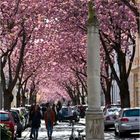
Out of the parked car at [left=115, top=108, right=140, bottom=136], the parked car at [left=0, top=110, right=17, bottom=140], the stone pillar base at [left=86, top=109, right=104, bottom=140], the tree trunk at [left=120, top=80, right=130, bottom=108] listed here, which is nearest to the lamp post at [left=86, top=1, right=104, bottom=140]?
the stone pillar base at [left=86, top=109, right=104, bottom=140]

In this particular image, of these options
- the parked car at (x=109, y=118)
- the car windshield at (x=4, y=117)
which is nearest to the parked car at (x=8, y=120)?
the car windshield at (x=4, y=117)

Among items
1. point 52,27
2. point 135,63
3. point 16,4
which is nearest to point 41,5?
point 16,4

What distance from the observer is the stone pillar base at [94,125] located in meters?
14.1

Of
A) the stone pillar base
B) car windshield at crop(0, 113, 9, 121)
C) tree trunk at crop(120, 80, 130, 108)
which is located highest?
tree trunk at crop(120, 80, 130, 108)

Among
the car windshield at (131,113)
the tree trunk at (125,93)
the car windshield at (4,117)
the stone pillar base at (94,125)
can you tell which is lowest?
the stone pillar base at (94,125)

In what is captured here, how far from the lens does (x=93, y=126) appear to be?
1417 cm

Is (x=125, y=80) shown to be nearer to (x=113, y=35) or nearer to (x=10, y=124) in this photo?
(x=113, y=35)

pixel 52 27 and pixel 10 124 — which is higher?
pixel 52 27

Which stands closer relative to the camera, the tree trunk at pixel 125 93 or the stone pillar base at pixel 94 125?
the stone pillar base at pixel 94 125

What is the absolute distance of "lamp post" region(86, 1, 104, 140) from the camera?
14156 mm

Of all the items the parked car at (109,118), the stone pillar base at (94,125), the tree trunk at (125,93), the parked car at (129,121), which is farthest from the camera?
the parked car at (109,118)

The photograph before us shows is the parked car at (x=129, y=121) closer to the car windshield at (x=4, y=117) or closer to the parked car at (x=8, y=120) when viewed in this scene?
the parked car at (x=8, y=120)

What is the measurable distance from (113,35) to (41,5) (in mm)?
5238

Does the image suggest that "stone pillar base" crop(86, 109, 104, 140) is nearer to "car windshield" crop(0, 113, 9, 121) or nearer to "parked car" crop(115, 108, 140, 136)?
"car windshield" crop(0, 113, 9, 121)
